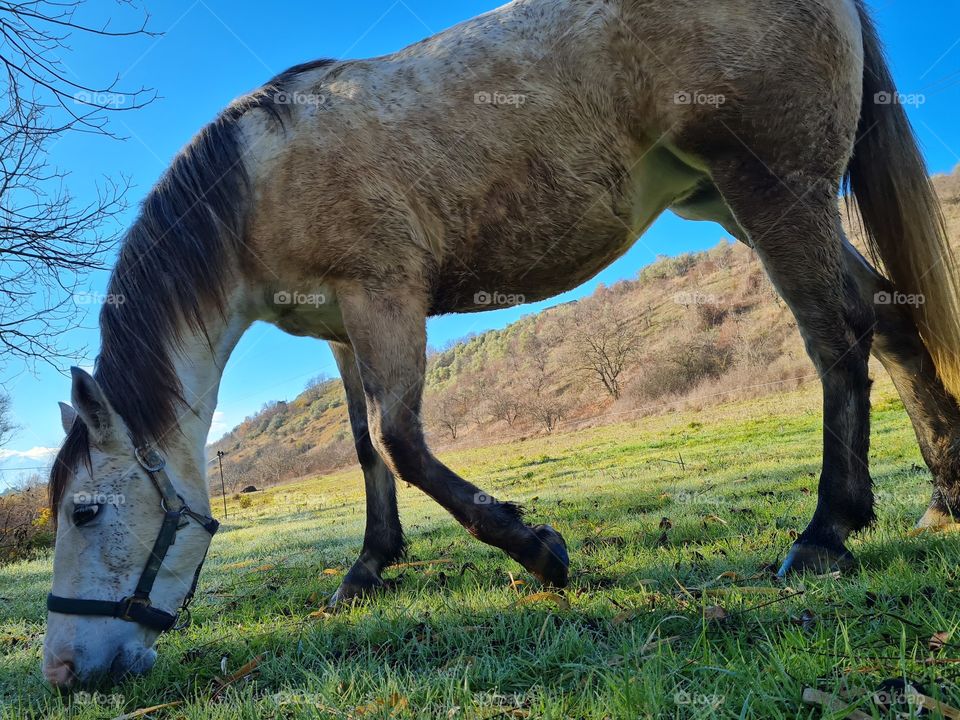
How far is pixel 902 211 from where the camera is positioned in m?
3.21

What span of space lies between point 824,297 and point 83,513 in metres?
3.63

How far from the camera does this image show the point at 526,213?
313 cm

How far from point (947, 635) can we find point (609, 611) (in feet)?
3.26

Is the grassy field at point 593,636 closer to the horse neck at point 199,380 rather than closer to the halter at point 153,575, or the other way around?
the halter at point 153,575

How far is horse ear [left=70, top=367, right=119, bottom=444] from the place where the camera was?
257 cm

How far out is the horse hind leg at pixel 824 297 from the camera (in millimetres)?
2654

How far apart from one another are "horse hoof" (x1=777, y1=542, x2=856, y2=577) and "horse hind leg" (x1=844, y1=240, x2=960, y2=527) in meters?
0.95

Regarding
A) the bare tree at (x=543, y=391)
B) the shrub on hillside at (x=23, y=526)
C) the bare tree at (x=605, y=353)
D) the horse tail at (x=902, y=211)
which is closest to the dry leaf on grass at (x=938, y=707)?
the horse tail at (x=902, y=211)

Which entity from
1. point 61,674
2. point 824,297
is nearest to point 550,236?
point 824,297

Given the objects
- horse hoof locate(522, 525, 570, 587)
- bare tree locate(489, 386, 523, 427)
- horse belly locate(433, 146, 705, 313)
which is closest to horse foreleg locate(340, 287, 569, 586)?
horse hoof locate(522, 525, 570, 587)

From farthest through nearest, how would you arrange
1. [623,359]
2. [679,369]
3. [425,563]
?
1. [623,359]
2. [679,369]
3. [425,563]

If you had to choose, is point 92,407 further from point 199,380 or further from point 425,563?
point 425,563

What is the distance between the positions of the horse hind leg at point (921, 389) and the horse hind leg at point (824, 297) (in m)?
0.41

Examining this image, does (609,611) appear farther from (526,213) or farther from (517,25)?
(517,25)
